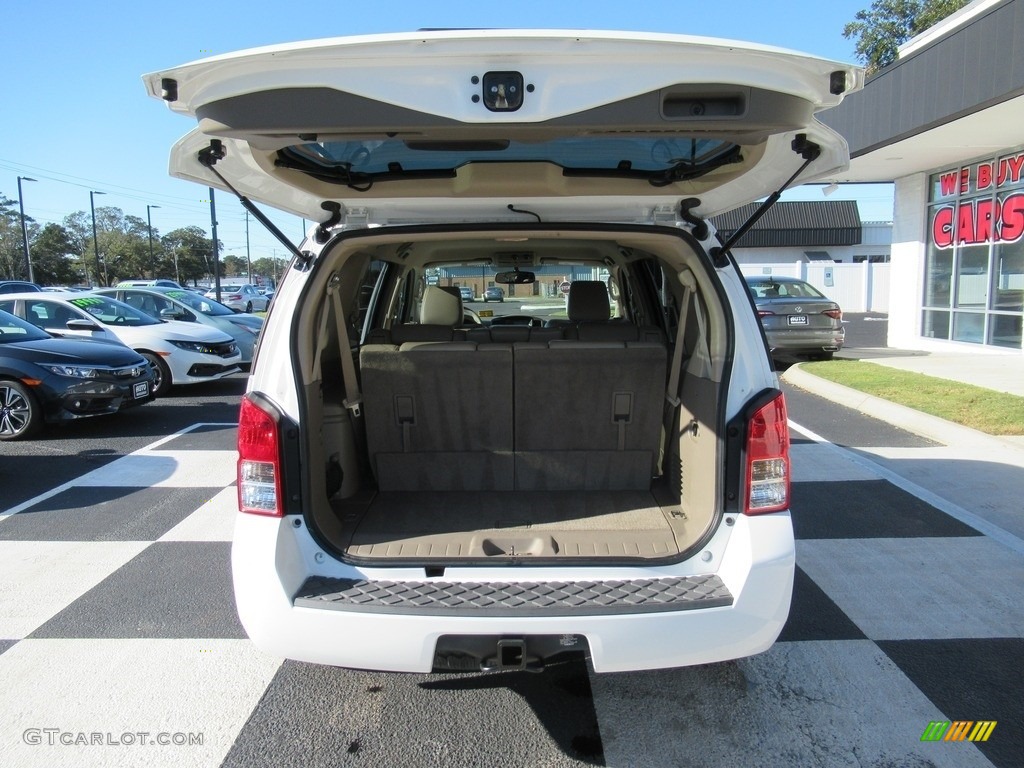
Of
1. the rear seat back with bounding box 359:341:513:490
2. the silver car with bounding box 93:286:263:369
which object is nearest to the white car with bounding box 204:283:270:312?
the silver car with bounding box 93:286:263:369

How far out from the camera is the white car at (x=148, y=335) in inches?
373

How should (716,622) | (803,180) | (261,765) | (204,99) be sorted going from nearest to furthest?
(204,99), (716,622), (261,765), (803,180)

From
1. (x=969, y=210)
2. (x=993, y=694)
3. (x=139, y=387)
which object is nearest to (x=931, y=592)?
(x=993, y=694)

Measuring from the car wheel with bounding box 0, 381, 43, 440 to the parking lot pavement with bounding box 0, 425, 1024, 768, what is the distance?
3.50 m

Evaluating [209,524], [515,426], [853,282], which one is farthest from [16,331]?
[853,282]

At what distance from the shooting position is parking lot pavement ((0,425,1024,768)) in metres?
2.52

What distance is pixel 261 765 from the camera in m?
2.45

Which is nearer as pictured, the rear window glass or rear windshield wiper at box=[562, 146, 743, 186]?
the rear window glass

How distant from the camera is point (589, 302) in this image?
14.9 ft

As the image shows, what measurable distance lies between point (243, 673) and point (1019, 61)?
10.3m

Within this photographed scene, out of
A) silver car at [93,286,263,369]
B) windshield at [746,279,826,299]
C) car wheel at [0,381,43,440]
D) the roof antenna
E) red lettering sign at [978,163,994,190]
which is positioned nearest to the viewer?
the roof antenna

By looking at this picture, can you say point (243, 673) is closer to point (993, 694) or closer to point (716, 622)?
point (716, 622)

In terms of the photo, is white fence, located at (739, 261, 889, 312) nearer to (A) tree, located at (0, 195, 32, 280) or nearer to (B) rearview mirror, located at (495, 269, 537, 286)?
(B) rearview mirror, located at (495, 269, 537, 286)

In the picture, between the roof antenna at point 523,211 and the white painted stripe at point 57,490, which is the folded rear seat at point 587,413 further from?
the white painted stripe at point 57,490
